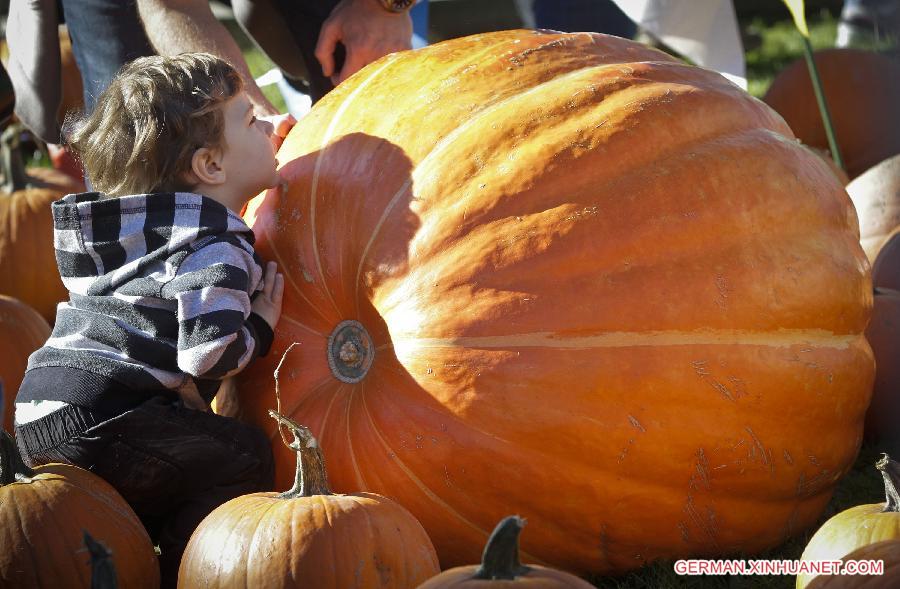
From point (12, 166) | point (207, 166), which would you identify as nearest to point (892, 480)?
point (207, 166)

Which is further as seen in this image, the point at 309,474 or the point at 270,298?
the point at 270,298

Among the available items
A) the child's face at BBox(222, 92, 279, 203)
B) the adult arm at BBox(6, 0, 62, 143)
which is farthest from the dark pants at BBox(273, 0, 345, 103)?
the child's face at BBox(222, 92, 279, 203)

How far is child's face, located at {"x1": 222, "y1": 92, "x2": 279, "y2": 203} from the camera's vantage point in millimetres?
2857

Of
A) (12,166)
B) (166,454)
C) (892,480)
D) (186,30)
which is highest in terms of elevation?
(186,30)

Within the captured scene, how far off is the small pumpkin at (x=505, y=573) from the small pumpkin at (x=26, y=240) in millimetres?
3645

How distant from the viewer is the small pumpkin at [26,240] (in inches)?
198

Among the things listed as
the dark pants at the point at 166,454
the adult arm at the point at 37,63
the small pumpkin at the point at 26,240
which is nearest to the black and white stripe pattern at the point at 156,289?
the dark pants at the point at 166,454

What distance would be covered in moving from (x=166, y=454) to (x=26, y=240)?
9.21ft

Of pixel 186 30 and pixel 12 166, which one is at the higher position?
pixel 186 30

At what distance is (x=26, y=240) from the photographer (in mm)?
5109

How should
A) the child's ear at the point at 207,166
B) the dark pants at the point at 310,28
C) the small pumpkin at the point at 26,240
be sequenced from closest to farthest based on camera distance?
the child's ear at the point at 207,166
the dark pants at the point at 310,28
the small pumpkin at the point at 26,240

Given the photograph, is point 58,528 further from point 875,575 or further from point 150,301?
point 875,575

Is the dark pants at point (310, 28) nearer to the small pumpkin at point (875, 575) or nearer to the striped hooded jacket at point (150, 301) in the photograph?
the striped hooded jacket at point (150, 301)

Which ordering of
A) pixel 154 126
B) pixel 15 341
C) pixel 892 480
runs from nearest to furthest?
pixel 892 480, pixel 154 126, pixel 15 341
